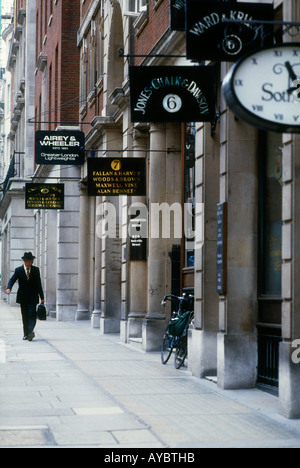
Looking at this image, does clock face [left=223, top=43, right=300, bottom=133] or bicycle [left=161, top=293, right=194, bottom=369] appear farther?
bicycle [left=161, top=293, right=194, bottom=369]

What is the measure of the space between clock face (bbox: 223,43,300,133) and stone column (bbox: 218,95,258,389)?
4.43 metres

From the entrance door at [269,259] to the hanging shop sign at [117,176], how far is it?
6.44 m

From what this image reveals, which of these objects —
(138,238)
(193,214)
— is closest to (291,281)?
(193,214)

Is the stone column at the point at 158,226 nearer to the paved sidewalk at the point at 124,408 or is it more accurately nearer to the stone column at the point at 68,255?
the paved sidewalk at the point at 124,408

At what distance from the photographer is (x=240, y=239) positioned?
1164 cm

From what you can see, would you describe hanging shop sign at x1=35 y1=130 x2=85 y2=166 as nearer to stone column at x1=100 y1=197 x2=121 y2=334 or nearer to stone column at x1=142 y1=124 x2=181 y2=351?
stone column at x1=100 y1=197 x2=121 y2=334

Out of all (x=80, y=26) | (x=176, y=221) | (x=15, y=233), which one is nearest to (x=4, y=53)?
(x=15, y=233)

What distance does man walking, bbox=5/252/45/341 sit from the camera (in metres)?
18.5

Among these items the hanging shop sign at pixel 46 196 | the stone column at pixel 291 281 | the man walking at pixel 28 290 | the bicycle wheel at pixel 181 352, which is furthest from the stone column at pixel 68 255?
the stone column at pixel 291 281

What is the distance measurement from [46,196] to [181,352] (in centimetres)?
1441

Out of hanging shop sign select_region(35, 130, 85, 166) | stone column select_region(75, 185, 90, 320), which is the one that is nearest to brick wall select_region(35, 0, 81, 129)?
stone column select_region(75, 185, 90, 320)

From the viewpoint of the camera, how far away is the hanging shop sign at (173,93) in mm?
12117

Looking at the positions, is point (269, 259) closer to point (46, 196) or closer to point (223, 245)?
point (223, 245)

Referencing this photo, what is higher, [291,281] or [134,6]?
[134,6]
